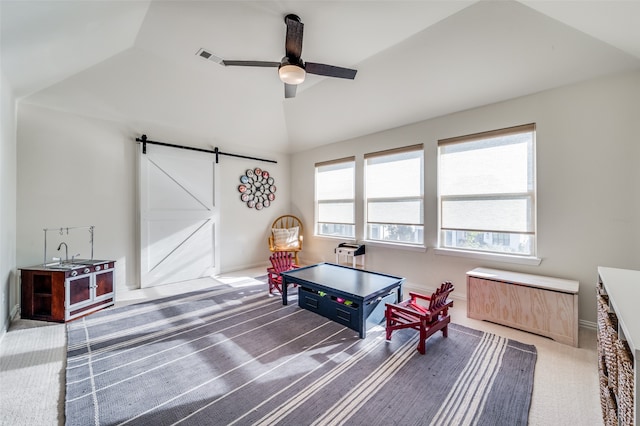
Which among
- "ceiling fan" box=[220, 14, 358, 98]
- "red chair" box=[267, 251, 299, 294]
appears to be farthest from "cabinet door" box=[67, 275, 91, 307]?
"ceiling fan" box=[220, 14, 358, 98]

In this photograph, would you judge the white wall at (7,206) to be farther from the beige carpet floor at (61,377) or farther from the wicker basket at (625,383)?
the wicker basket at (625,383)

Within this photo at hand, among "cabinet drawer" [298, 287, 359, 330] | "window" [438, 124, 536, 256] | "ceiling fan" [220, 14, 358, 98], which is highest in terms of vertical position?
"ceiling fan" [220, 14, 358, 98]

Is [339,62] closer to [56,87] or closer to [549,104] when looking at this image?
[549,104]

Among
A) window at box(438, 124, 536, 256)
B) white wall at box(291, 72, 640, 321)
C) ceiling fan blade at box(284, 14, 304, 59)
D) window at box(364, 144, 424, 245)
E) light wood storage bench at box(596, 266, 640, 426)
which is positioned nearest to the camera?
light wood storage bench at box(596, 266, 640, 426)

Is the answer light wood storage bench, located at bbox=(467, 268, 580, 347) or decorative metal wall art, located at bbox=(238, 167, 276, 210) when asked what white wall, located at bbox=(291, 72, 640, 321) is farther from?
decorative metal wall art, located at bbox=(238, 167, 276, 210)

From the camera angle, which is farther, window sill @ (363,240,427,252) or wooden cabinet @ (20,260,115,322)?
window sill @ (363,240,427,252)

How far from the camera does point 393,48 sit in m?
3.30

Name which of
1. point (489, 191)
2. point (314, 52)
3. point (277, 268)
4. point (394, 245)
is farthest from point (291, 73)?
point (394, 245)

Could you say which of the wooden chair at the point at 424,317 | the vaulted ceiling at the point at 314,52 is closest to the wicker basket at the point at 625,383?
the wooden chair at the point at 424,317

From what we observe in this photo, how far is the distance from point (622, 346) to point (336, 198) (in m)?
4.69

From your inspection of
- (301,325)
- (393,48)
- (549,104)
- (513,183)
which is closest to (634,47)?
(549,104)

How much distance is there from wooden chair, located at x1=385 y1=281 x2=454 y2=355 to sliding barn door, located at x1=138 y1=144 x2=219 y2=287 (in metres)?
3.77

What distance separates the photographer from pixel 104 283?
349 cm

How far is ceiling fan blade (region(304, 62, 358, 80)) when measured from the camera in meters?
2.74
